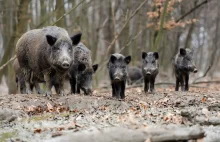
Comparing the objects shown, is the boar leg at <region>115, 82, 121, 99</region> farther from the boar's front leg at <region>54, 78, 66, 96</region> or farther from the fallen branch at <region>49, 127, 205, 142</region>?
the fallen branch at <region>49, 127, 205, 142</region>

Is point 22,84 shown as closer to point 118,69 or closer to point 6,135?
point 118,69

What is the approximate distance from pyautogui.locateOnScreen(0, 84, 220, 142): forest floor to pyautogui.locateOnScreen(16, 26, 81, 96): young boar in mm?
577

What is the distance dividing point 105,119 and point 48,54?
3.32 metres

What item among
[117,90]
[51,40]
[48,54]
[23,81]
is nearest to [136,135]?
[51,40]

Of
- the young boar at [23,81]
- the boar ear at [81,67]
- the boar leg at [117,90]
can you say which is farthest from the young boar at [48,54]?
the boar leg at [117,90]

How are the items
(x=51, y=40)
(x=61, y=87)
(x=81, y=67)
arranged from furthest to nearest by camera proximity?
(x=81, y=67)
(x=61, y=87)
(x=51, y=40)

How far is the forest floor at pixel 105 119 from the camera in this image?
6.73 m

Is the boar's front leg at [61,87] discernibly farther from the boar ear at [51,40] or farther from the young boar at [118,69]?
the young boar at [118,69]

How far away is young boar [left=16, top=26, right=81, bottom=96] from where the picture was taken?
10.7 m

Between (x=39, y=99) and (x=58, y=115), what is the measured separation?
173 cm

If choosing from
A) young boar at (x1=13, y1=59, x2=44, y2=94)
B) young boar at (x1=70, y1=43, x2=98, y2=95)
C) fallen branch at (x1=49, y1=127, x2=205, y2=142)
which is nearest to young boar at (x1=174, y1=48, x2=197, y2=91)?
young boar at (x1=70, y1=43, x2=98, y2=95)

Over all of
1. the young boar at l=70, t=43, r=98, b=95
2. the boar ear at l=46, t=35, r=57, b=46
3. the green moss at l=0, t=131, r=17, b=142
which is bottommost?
the green moss at l=0, t=131, r=17, b=142

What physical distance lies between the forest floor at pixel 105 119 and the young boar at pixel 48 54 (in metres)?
0.58

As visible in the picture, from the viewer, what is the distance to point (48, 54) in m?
11.1
